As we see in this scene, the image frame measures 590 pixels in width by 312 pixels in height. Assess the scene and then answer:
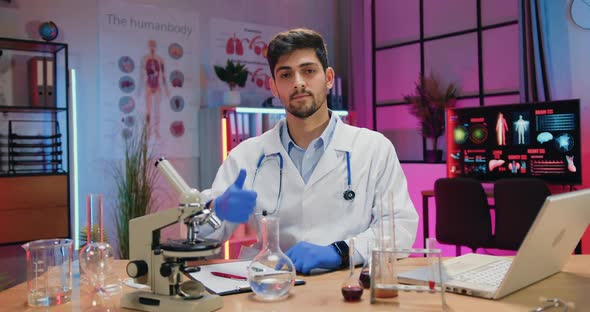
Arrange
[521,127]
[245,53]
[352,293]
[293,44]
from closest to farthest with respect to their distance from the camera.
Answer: [352,293] → [293,44] → [521,127] → [245,53]

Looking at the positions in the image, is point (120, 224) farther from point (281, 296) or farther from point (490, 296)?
point (490, 296)

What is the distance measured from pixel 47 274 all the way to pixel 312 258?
0.72m

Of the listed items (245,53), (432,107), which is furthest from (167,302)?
(432,107)

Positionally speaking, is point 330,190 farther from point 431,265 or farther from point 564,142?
point 564,142

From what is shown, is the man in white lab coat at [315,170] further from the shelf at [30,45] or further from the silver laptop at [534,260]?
the shelf at [30,45]

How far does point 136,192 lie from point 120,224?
378 mm

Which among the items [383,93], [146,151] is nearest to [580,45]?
[383,93]

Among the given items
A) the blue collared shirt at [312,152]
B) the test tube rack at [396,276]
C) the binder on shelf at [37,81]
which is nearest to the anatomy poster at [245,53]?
the binder on shelf at [37,81]

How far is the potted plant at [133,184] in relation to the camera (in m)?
3.90

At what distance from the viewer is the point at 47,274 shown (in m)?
1.38

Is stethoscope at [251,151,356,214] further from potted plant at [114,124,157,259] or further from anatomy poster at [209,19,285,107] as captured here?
anatomy poster at [209,19,285,107]

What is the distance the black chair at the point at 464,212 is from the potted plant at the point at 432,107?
3.57 feet

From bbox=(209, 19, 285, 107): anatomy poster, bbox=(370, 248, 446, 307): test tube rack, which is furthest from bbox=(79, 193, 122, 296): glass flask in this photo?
bbox=(209, 19, 285, 107): anatomy poster

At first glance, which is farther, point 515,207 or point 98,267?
point 515,207
